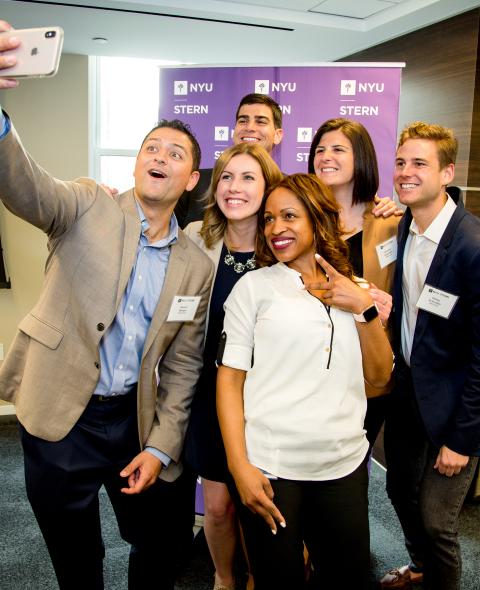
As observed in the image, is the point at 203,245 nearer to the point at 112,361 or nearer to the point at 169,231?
the point at 169,231

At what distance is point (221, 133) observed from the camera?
3.32 m

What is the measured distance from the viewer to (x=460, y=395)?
1898 mm

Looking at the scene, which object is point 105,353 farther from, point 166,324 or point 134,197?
point 134,197

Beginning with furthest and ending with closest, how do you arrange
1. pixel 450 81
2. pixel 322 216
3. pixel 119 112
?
pixel 119 112, pixel 450 81, pixel 322 216

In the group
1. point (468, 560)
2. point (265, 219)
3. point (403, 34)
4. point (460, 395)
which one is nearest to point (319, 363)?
point (265, 219)

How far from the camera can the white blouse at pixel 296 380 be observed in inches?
59.3

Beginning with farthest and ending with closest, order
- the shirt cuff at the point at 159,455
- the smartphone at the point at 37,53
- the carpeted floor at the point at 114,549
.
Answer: the carpeted floor at the point at 114,549, the shirt cuff at the point at 159,455, the smartphone at the point at 37,53

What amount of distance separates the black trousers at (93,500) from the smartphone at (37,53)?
1033mm

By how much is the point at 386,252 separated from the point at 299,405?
853 mm

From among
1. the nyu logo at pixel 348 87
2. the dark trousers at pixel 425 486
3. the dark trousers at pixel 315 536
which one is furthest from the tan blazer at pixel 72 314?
the nyu logo at pixel 348 87

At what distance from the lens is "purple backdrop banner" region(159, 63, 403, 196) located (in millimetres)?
3191

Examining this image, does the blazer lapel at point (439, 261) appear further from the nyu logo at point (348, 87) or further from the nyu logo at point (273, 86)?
the nyu logo at point (273, 86)

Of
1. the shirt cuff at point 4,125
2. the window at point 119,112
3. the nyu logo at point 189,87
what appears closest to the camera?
the shirt cuff at point 4,125

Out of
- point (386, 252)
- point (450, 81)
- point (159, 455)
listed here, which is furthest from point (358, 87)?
point (159, 455)
